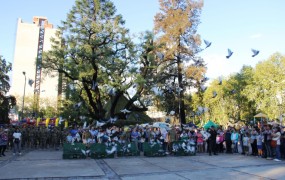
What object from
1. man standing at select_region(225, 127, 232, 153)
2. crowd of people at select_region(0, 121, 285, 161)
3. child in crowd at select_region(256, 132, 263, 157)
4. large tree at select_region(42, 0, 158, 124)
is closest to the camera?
crowd of people at select_region(0, 121, 285, 161)

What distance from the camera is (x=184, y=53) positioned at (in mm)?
32656

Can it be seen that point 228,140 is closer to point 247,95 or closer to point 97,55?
point 97,55

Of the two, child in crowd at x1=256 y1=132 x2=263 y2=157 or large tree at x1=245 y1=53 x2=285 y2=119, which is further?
large tree at x1=245 y1=53 x2=285 y2=119

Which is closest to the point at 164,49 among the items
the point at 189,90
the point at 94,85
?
the point at 189,90

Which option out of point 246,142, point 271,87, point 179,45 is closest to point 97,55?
point 179,45

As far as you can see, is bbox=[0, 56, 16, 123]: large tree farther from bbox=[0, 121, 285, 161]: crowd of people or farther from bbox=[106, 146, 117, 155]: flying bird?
bbox=[106, 146, 117, 155]: flying bird

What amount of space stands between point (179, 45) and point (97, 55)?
10749 millimetres

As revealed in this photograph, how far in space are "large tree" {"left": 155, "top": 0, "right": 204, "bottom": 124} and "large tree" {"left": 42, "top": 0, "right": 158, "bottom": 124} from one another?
12.8 ft

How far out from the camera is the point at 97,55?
26.8 meters

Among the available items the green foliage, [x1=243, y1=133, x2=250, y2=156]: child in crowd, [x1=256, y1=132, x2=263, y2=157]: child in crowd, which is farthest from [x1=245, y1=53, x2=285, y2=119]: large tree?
[x1=256, y1=132, x2=263, y2=157]: child in crowd

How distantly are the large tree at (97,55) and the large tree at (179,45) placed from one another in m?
3.91

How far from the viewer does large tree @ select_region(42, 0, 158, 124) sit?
26.8 m

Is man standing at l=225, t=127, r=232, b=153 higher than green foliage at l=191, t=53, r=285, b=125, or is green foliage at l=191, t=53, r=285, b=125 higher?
green foliage at l=191, t=53, r=285, b=125

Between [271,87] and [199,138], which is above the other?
[271,87]
